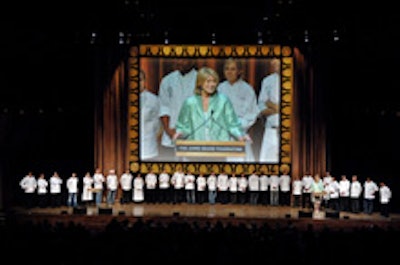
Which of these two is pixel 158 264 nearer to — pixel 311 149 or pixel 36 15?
pixel 36 15

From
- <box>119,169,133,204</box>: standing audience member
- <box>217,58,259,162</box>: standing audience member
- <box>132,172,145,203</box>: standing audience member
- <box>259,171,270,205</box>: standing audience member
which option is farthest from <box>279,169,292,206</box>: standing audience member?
<box>119,169,133,204</box>: standing audience member

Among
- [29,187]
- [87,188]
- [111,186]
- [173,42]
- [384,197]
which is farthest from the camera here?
[173,42]

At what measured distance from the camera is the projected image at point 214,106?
21.5m

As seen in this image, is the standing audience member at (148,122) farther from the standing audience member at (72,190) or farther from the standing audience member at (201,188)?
the standing audience member at (72,190)

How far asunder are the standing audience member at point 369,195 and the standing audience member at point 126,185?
24.3 feet

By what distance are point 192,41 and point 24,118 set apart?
604 cm

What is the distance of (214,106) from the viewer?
853 inches

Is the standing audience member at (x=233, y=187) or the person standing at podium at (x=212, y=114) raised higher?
the person standing at podium at (x=212, y=114)

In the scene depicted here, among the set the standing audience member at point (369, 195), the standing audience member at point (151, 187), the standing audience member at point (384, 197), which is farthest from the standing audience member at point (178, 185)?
the standing audience member at point (384, 197)

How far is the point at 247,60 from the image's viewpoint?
21.6 m

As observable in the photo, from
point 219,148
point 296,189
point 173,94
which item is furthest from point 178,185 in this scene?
point 296,189

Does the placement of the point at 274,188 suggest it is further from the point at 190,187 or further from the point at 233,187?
the point at 190,187

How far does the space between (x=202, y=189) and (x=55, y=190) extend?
15.2 feet

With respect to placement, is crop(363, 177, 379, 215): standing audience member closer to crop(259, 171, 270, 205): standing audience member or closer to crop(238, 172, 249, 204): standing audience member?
crop(259, 171, 270, 205): standing audience member
